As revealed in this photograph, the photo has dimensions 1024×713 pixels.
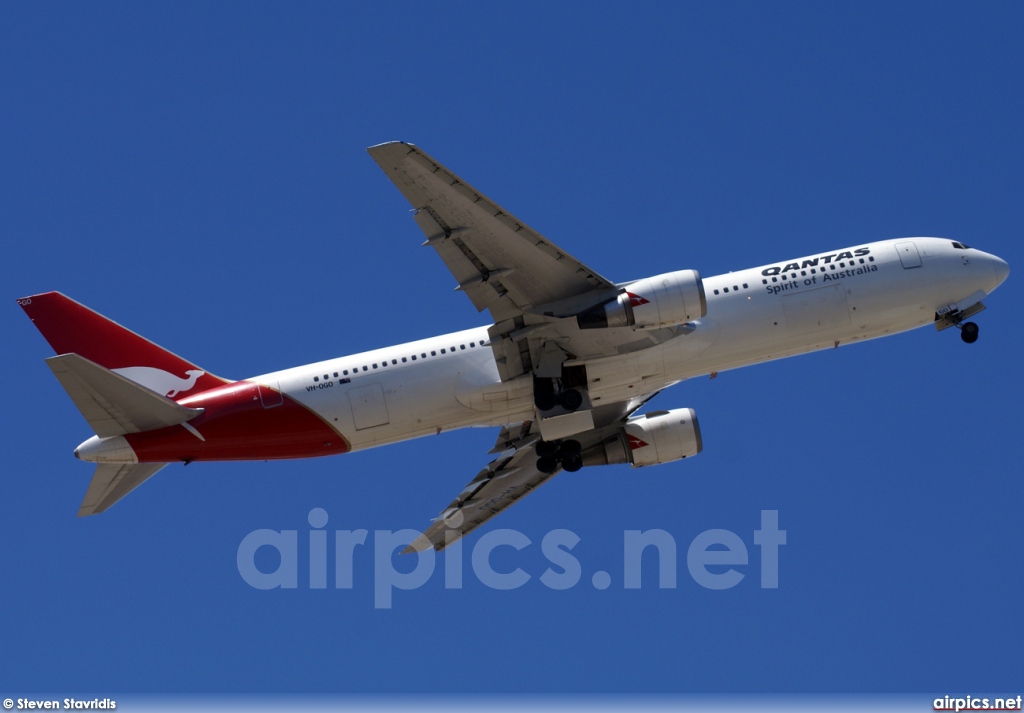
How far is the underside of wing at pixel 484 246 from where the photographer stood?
3253 centimetres

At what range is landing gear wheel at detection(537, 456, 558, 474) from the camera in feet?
139

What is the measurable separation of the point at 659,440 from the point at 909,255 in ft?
32.2

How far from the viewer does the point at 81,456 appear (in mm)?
36125

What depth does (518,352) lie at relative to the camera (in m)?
37.5

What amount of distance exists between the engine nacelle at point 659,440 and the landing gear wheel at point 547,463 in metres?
2.03

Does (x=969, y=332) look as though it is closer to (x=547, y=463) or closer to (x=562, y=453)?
(x=562, y=453)

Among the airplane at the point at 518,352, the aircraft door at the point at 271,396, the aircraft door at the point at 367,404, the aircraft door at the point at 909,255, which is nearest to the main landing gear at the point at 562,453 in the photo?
the airplane at the point at 518,352

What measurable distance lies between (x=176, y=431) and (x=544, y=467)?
39.3 ft

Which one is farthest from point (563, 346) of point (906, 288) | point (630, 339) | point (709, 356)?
point (906, 288)

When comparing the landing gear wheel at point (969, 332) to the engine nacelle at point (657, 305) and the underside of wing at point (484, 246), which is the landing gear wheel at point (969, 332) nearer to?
the engine nacelle at point (657, 305)

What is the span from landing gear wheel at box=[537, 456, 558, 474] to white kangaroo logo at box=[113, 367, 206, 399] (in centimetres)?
1104

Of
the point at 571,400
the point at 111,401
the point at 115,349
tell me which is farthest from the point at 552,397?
the point at 115,349

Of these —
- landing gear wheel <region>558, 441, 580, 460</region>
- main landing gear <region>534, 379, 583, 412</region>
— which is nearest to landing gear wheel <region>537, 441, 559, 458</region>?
landing gear wheel <region>558, 441, 580, 460</region>

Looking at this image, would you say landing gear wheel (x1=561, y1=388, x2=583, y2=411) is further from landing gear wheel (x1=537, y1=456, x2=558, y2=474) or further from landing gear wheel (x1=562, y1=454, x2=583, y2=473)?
landing gear wheel (x1=537, y1=456, x2=558, y2=474)
